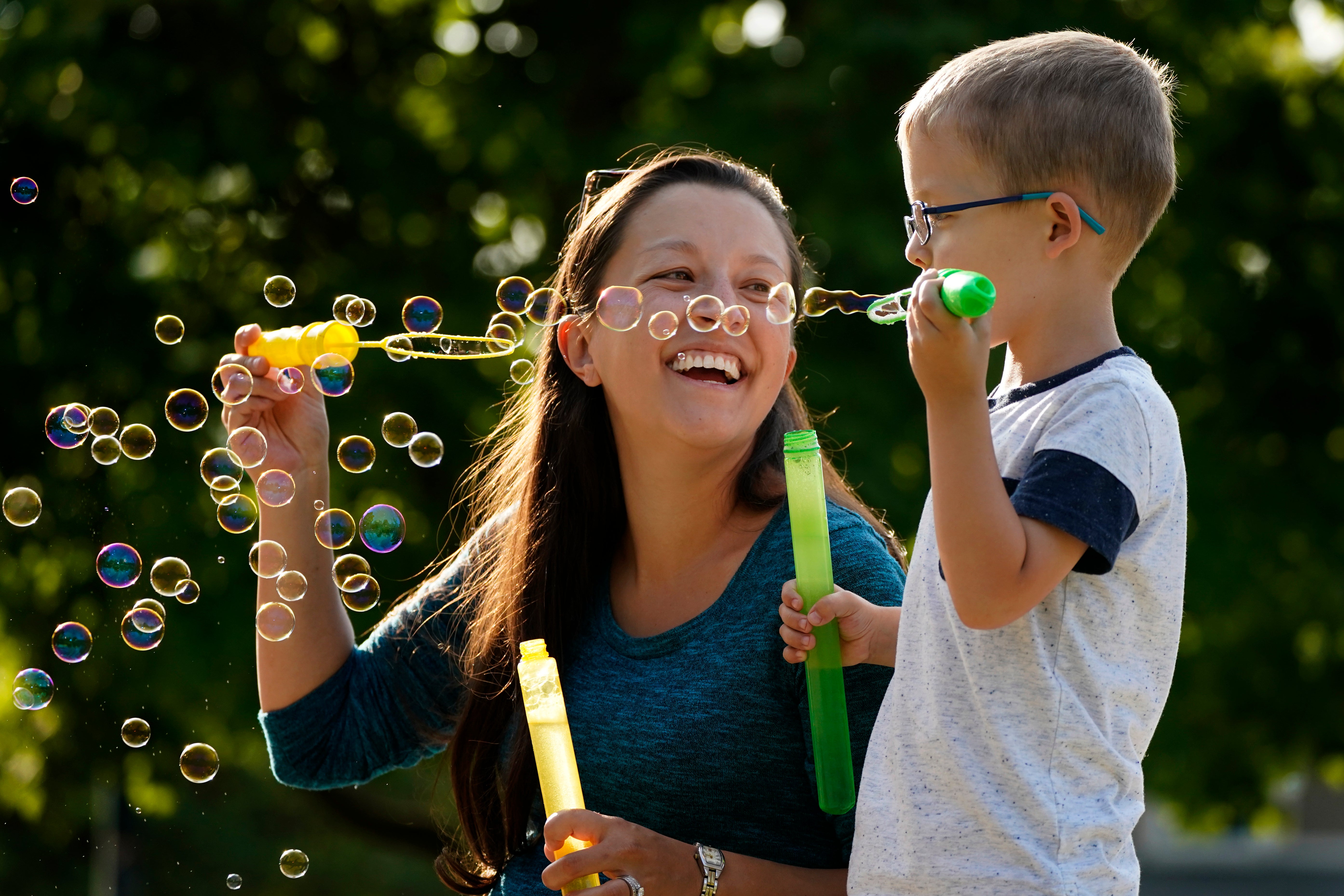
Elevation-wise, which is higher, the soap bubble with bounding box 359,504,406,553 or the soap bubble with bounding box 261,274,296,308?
the soap bubble with bounding box 261,274,296,308

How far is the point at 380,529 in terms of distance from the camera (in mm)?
2512

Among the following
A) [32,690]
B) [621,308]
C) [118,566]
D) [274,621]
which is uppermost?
[621,308]

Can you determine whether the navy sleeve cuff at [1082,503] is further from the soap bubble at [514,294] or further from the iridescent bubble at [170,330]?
the iridescent bubble at [170,330]

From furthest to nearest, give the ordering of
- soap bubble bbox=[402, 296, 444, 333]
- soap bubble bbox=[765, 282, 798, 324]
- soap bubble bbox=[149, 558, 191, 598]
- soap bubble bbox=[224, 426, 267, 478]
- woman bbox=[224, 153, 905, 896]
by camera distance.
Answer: soap bubble bbox=[402, 296, 444, 333] → soap bubble bbox=[149, 558, 191, 598] → soap bubble bbox=[224, 426, 267, 478] → soap bubble bbox=[765, 282, 798, 324] → woman bbox=[224, 153, 905, 896]

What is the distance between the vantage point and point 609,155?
13.9 ft

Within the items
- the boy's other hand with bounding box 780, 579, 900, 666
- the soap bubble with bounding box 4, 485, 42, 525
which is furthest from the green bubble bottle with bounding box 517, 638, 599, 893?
the soap bubble with bounding box 4, 485, 42, 525

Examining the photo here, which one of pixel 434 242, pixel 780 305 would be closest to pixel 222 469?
pixel 780 305

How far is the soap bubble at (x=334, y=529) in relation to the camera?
238 centimetres

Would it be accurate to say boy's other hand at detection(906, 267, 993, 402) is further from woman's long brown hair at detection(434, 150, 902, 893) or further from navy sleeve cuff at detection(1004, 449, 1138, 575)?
woman's long brown hair at detection(434, 150, 902, 893)

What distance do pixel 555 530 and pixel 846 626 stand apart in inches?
26.2

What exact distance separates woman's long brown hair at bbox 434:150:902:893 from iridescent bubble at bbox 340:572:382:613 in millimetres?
145

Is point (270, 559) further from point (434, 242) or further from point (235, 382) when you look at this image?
point (434, 242)

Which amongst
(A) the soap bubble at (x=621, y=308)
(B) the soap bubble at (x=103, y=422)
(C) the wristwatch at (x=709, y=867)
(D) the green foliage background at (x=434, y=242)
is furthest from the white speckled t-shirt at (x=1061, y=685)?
(D) the green foliage background at (x=434, y=242)

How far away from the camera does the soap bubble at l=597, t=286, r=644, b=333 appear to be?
6.96 feet
